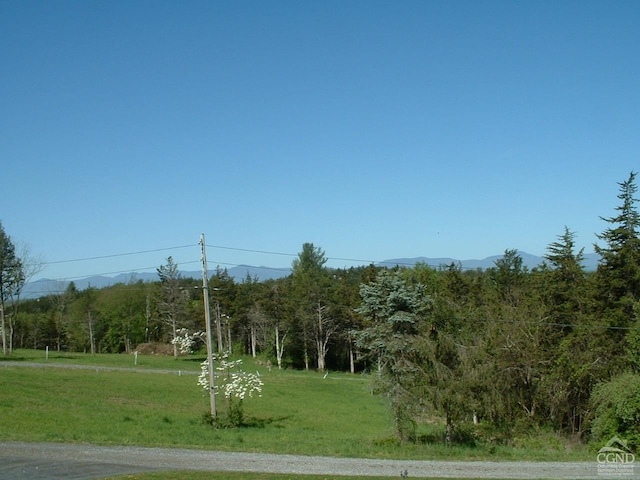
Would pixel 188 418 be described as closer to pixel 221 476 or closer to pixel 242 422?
pixel 242 422

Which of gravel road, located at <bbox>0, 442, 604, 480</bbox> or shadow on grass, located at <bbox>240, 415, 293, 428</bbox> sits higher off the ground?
gravel road, located at <bbox>0, 442, 604, 480</bbox>

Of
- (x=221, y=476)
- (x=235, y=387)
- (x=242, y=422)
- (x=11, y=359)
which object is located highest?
(x=11, y=359)

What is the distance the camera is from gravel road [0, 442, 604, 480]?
17.8 meters

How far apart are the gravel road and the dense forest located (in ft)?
16.9

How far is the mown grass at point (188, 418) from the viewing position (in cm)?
2356

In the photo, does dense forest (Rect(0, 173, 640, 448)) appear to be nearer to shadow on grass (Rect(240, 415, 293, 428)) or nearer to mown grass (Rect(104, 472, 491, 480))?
shadow on grass (Rect(240, 415, 293, 428))

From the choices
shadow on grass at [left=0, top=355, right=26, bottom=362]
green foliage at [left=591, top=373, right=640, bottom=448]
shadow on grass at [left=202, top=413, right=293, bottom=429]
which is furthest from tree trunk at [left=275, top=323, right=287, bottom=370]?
green foliage at [left=591, top=373, right=640, bottom=448]

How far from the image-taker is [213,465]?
19047 mm

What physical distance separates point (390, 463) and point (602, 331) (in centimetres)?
2542

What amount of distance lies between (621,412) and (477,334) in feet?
42.7

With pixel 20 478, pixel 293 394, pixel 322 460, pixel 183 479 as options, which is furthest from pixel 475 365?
pixel 293 394

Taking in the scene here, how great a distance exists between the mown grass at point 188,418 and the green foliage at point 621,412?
2370mm

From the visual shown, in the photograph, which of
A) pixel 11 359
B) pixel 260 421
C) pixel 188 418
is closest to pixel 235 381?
pixel 188 418

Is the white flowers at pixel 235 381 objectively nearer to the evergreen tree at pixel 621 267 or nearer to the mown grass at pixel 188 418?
the mown grass at pixel 188 418
